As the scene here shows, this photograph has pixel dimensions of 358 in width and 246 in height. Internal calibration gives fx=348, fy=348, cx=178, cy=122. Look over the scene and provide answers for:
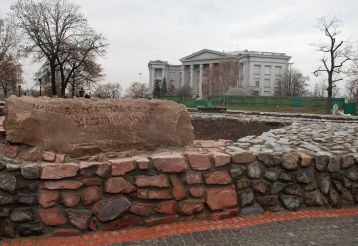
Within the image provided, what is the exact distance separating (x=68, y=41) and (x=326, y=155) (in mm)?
32269

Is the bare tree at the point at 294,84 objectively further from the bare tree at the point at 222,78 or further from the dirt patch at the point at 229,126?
the dirt patch at the point at 229,126

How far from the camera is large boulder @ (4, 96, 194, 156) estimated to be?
403 centimetres

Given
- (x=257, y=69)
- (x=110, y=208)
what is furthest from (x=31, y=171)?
(x=257, y=69)

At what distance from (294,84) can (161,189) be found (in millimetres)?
69470

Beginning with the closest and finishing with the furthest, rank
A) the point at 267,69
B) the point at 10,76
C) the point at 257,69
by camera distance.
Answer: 1. the point at 10,76
2. the point at 257,69
3. the point at 267,69

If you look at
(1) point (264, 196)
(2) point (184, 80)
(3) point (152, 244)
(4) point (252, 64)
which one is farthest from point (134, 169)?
(2) point (184, 80)

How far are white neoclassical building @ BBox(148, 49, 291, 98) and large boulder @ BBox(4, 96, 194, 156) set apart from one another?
3112 inches

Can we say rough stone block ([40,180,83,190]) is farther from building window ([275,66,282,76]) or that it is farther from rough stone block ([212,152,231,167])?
building window ([275,66,282,76])

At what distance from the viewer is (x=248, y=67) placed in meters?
88.3

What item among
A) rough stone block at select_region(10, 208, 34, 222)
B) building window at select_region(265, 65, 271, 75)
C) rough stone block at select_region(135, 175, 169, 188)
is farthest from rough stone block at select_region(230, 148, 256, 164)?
building window at select_region(265, 65, 271, 75)

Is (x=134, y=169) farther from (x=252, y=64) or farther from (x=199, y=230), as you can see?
(x=252, y=64)

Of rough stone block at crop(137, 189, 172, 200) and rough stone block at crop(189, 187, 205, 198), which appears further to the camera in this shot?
rough stone block at crop(189, 187, 205, 198)

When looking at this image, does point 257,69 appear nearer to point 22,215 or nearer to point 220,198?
point 220,198

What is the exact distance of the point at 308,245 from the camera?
→ 3.50 meters
